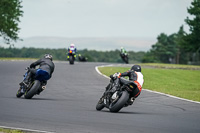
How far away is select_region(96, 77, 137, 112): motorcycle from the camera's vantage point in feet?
35.3

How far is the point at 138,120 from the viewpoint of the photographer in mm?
10086

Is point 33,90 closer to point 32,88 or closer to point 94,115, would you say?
point 32,88

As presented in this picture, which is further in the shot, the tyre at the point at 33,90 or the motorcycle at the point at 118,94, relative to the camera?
the tyre at the point at 33,90

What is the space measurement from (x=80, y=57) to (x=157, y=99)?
2848cm

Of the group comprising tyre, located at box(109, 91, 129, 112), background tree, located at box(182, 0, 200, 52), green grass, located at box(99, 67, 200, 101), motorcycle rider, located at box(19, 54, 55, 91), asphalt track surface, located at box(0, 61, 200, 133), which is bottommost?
green grass, located at box(99, 67, 200, 101)

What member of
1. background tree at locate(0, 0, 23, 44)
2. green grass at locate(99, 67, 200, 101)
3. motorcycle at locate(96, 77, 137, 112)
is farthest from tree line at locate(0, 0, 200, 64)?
motorcycle at locate(96, 77, 137, 112)

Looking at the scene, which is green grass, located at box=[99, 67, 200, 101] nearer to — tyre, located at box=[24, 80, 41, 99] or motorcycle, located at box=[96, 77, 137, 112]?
motorcycle, located at box=[96, 77, 137, 112]

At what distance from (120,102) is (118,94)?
0.32 metres

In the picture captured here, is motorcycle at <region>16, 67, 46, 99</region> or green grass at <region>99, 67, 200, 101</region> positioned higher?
motorcycle at <region>16, 67, 46, 99</region>

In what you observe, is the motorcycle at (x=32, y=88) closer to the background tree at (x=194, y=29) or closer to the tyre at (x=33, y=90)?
the tyre at (x=33, y=90)

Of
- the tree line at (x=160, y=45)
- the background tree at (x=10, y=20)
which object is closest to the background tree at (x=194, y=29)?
the tree line at (x=160, y=45)

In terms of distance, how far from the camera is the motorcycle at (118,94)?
35.3ft

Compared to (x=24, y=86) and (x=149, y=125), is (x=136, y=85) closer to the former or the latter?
(x=149, y=125)

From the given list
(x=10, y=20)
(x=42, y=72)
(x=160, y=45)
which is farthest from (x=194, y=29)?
(x=160, y=45)
